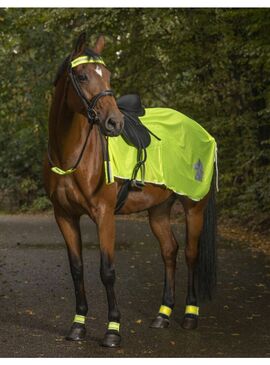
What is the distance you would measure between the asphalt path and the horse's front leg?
111 mm

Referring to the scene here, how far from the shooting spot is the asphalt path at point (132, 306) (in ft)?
18.4

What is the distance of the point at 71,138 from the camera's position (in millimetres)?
5629

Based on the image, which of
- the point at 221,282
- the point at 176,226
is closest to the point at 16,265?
the point at 221,282

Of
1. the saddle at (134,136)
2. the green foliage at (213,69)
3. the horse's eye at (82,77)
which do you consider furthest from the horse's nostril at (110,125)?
the green foliage at (213,69)

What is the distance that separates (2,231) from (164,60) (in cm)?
625

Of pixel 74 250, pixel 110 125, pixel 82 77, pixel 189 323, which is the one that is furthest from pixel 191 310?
pixel 82 77

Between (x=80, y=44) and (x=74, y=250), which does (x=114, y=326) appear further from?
(x=80, y=44)

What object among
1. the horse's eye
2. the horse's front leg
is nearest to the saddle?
the horse's front leg

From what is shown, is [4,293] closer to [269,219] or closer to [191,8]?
[269,219]

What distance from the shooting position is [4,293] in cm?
823

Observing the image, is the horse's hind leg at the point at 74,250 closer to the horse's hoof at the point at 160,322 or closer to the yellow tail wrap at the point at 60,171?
the yellow tail wrap at the point at 60,171

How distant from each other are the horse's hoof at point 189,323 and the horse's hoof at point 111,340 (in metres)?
0.94

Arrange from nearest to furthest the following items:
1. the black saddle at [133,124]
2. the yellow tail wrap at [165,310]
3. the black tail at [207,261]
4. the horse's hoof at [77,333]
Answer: the horse's hoof at [77,333]
the black saddle at [133,124]
the yellow tail wrap at [165,310]
the black tail at [207,261]

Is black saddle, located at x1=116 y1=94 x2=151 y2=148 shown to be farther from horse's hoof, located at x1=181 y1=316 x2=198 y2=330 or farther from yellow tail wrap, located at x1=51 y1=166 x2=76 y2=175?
horse's hoof, located at x1=181 y1=316 x2=198 y2=330
